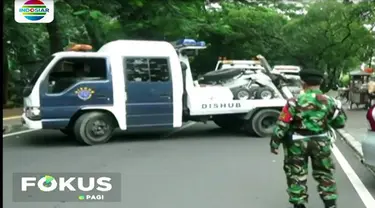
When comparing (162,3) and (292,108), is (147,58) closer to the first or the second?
(162,3)

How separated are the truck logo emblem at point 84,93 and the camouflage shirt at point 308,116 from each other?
5500 mm

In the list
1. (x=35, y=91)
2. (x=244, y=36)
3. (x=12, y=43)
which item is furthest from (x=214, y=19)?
(x=35, y=91)

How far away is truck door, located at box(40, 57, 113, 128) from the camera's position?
31.9 ft

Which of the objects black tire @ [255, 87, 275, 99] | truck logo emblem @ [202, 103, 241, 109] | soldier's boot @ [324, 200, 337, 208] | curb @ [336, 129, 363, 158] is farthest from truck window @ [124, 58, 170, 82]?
soldier's boot @ [324, 200, 337, 208]

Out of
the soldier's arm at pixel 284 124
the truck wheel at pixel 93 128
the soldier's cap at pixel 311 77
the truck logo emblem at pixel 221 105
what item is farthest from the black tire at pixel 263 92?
the soldier's arm at pixel 284 124

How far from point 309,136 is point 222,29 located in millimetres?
18228

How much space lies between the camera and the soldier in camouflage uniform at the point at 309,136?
507cm

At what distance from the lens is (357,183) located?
6801 mm

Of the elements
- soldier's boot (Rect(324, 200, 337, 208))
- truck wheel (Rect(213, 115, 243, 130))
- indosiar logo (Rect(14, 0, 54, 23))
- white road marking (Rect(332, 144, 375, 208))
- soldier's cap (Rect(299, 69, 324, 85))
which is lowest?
white road marking (Rect(332, 144, 375, 208))

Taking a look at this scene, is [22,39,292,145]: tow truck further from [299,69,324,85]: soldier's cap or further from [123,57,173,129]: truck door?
[299,69,324,85]: soldier's cap

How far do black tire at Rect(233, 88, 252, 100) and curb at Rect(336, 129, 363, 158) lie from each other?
7.37ft

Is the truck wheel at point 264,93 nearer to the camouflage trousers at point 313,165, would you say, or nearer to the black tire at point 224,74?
the black tire at point 224,74

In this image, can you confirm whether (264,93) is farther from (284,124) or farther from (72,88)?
(284,124)

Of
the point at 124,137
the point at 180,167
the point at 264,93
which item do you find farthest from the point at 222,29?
the point at 180,167
